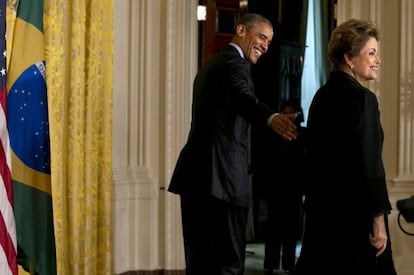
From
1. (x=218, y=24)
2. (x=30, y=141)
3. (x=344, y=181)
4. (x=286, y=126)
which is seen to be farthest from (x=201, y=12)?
(x=344, y=181)

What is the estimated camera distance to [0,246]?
3016mm

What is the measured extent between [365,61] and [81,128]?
6.53ft

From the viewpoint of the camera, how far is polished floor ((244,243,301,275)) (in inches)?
184

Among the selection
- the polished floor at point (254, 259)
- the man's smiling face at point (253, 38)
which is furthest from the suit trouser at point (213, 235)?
the polished floor at point (254, 259)

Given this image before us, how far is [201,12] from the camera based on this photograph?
479 cm

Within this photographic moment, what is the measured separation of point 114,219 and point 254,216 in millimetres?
2230

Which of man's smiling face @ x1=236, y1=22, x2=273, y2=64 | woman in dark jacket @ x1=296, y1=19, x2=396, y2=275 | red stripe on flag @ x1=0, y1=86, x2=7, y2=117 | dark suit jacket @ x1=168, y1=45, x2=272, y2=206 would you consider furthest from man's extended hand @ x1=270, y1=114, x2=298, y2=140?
Answer: red stripe on flag @ x1=0, y1=86, x2=7, y2=117

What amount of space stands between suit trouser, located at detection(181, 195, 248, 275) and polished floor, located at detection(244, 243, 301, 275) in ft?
6.31

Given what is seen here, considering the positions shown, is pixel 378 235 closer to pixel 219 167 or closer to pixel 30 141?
pixel 219 167

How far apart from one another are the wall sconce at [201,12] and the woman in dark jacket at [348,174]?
106 inches

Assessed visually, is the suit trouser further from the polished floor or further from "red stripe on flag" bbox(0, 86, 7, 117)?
the polished floor

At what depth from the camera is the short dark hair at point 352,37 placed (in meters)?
2.10

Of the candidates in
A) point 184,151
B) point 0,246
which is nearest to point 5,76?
point 0,246

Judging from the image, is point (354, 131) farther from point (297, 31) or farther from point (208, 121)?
point (297, 31)
